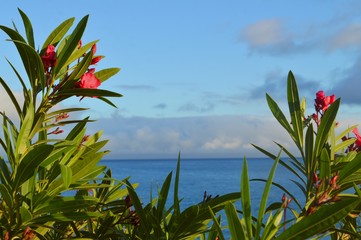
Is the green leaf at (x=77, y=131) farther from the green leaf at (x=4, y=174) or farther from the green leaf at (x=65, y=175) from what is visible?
the green leaf at (x=65, y=175)

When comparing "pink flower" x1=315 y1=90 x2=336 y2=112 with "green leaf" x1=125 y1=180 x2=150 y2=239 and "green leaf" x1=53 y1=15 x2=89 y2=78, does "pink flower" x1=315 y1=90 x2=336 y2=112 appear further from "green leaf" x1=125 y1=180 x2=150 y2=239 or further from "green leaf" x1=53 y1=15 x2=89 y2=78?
"green leaf" x1=53 y1=15 x2=89 y2=78

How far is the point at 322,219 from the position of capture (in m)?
1.07

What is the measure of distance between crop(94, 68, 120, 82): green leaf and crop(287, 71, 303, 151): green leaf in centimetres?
52

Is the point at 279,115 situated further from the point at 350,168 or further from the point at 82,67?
the point at 82,67

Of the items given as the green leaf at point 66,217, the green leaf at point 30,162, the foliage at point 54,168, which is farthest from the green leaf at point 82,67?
the green leaf at point 66,217

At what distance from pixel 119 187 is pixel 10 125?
52cm

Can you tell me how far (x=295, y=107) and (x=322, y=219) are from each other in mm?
648

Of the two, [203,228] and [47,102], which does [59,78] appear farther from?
[203,228]

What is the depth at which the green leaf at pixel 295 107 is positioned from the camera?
1648 mm

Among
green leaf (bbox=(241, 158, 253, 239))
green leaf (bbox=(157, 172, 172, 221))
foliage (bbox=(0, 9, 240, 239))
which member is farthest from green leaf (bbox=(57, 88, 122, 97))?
green leaf (bbox=(241, 158, 253, 239))

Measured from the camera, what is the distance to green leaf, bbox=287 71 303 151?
1648 millimetres

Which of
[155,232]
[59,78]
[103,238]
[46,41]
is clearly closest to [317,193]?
[155,232]

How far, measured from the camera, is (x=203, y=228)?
4.92ft

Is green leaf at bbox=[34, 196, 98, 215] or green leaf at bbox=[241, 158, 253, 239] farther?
green leaf at bbox=[34, 196, 98, 215]
